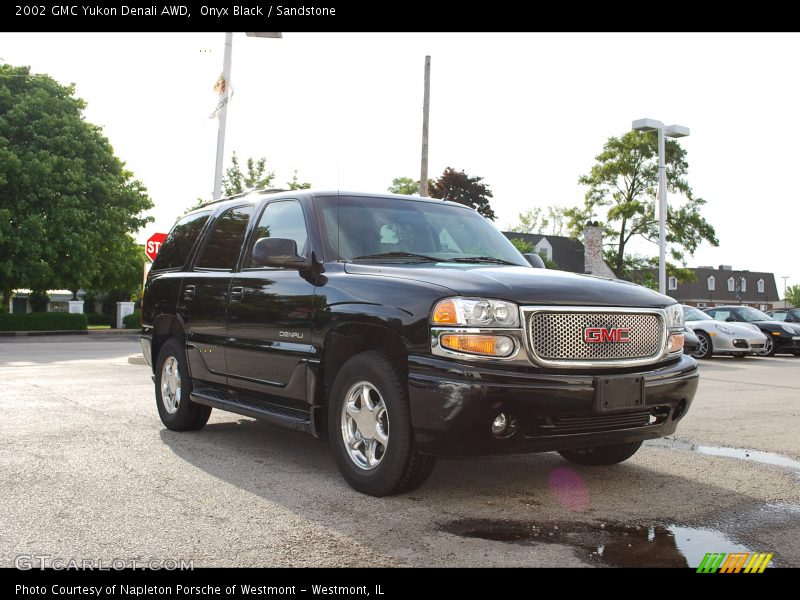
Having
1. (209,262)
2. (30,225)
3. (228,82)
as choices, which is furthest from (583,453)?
(30,225)

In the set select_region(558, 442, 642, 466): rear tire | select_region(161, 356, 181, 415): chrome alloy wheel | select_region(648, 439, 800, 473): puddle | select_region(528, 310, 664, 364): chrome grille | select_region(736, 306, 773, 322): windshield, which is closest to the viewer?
select_region(528, 310, 664, 364): chrome grille

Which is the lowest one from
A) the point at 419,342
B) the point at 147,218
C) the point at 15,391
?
the point at 15,391

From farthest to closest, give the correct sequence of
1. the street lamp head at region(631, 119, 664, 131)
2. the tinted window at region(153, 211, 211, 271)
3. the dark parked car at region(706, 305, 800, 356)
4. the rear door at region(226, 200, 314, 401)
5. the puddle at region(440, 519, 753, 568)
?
the street lamp head at region(631, 119, 664, 131) → the dark parked car at region(706, 305, 800, 356) → the tinted window at region(153, 211, 211, 271) → the rear door at region(226, 200, 314, 401) → the puddle at region(440, 519, 753, 568)

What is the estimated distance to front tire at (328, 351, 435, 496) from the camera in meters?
4.68

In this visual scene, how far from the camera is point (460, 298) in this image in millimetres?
4566

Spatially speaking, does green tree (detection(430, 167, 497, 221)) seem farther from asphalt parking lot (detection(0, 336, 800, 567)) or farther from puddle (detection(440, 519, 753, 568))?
puddle (detection(440, 519, 753, 568))

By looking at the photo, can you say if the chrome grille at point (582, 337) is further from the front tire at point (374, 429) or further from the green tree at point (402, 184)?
the green tree at point (402, 184)

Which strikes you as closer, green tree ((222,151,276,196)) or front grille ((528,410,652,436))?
front grille ((528,410,652,436))

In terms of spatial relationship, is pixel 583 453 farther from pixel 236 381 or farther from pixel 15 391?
pixel 15 391

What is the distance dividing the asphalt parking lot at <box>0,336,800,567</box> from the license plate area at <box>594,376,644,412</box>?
1.93 ft

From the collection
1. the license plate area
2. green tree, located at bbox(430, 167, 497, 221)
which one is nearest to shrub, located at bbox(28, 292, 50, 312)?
green tree, located at bbox(430, 167, 497, 221)
